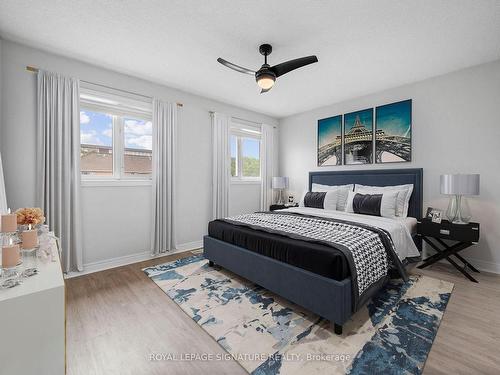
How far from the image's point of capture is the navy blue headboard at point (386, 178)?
344cm

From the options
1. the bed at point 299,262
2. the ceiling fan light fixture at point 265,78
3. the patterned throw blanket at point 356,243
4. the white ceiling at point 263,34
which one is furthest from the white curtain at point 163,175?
the ceiling fan light fixture at point 265,78

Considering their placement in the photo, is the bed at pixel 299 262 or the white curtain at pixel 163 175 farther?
the white curtain at pixel 163 175

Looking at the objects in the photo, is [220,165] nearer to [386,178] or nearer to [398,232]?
[386,178]

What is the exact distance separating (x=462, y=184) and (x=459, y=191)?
0.29 ft

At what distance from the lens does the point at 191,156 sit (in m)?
3.96

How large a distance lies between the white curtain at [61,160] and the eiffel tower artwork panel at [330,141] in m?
3.94

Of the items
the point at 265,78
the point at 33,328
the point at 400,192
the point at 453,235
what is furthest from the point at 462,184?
the point at 33,328

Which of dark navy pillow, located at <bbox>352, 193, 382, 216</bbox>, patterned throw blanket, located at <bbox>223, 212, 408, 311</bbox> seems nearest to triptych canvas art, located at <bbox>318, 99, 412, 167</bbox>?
dark navy pillow, located at <bbox>352, 193, 382, 216</bbox>

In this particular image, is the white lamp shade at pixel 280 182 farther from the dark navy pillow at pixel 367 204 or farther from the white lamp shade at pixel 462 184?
the white lamp shade at pixel 462 184

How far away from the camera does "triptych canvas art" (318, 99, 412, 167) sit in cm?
359

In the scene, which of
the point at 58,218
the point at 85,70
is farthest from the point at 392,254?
the point at 85,70

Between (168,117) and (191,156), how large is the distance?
714 millimetres

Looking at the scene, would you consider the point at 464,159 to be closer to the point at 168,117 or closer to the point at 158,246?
the point at 168,117

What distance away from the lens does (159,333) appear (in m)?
1.82
